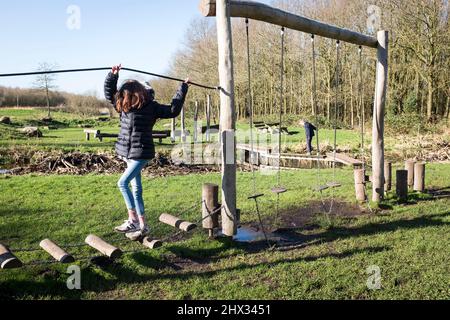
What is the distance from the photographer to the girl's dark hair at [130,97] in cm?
525

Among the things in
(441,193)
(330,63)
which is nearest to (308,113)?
(330,63)

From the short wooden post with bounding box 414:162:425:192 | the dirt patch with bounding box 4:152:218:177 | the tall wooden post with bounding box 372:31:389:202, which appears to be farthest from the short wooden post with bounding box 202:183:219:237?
the dirt patch with bounding box 4:152:218:177

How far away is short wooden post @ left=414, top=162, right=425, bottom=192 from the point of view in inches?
380

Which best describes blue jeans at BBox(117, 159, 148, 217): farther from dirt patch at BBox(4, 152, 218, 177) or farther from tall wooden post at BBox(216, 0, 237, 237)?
dirt patch at BBox(4, 152, 218, 177)

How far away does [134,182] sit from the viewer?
218 inches

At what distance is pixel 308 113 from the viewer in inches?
1312

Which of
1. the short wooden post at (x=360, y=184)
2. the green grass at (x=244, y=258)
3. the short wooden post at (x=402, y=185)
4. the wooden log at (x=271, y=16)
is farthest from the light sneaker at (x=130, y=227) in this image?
the short wooden post at (x=402, y=185)

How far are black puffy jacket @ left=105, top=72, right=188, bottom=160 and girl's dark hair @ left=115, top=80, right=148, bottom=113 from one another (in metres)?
0.07

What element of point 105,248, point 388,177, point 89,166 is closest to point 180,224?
point 105,248

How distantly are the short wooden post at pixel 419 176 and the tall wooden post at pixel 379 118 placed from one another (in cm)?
122

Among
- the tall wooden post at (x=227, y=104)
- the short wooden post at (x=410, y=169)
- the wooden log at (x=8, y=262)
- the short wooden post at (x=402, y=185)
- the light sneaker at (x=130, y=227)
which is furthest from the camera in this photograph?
the short wooden post at (x=410, y=169)

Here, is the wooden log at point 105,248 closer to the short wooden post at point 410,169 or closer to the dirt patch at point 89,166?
the short wooden post at point 410,169
